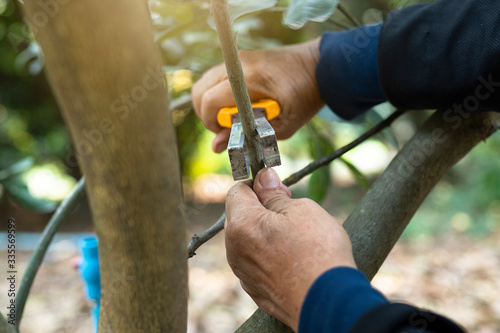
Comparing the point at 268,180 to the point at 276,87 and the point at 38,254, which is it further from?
the point at 38,254

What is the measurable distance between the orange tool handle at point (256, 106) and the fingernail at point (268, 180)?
0.19m

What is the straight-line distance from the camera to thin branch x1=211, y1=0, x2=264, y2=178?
0.32 m

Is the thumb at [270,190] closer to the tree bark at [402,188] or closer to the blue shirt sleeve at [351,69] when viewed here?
the tree bark at [402,188]

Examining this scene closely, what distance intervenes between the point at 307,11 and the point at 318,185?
391 millimetres

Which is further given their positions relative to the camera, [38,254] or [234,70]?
[38,254]

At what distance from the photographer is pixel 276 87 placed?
0.68 meters

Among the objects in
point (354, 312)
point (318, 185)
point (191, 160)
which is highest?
point (354, 312)

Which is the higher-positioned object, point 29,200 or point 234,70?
point 234,70

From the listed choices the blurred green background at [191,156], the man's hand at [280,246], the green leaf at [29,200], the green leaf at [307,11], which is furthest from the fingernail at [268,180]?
the blurred green background at [191,156]

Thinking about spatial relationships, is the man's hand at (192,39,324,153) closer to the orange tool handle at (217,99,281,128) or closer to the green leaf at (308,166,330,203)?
the orange tool handle at (217,99,281,128)

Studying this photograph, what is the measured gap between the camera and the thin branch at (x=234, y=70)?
32 cm

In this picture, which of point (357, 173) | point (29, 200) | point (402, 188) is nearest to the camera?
point (402, 188)

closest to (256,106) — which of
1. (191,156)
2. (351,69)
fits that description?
(351,69)

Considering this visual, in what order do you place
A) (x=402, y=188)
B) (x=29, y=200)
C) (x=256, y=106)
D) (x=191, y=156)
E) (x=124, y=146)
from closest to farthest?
(x=124, y=146) → (x=402, y=188) → (x=256, y=106) → (x=29, y=200) → (x=191, y=156)
